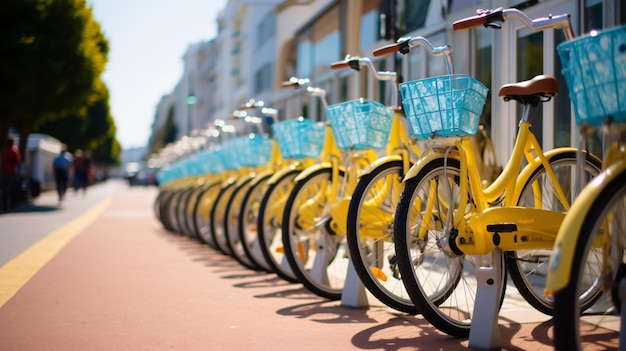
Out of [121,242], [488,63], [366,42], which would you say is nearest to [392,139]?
[488,63]

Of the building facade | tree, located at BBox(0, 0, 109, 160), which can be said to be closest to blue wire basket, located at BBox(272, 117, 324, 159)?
the building facade

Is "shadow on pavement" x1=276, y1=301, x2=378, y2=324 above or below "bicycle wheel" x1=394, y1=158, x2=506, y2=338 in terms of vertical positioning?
below

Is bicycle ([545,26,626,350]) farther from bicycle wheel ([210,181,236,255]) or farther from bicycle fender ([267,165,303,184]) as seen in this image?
bicycle wheel ([210,181,236,255])

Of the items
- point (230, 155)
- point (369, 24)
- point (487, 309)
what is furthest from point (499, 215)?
point (369, 24)

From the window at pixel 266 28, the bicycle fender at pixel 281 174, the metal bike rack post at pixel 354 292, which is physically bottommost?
the metal bike rack post at pixel 354 292

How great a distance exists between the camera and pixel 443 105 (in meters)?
4.04

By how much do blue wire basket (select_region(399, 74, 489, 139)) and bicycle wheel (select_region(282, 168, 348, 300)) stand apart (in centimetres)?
175

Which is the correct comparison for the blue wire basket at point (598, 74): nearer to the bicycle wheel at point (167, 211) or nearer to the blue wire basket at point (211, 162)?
the blue wire basket at point (211, 162)

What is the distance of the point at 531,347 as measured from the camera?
405 centimetres

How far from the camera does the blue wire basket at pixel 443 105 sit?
402cm

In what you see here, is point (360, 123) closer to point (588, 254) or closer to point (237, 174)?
point (588, 254)

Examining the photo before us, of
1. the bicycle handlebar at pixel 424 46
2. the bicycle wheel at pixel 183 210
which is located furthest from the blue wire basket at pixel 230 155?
the bicycle handlebar at pixel 424 46

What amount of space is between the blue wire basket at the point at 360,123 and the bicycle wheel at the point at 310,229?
1.77 ft

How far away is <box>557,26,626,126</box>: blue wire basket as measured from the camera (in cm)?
303
